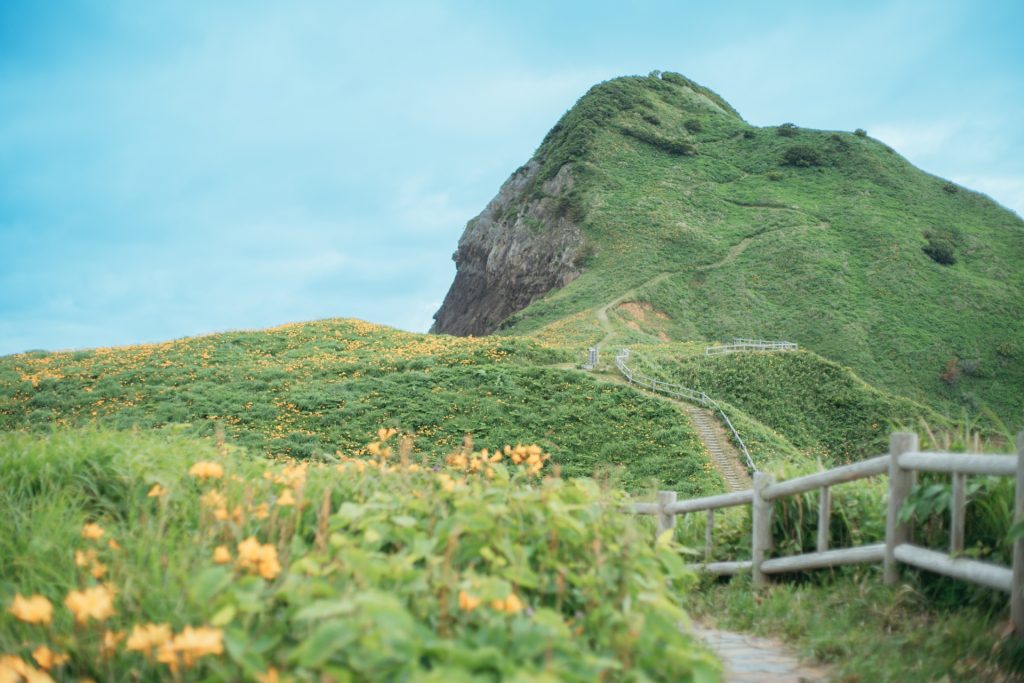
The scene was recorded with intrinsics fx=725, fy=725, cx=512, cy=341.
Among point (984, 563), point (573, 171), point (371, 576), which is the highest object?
point (573, 171)

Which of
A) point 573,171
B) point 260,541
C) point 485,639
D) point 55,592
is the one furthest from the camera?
point 573,171

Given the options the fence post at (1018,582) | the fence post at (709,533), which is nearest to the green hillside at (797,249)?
the fence post at (709,533)

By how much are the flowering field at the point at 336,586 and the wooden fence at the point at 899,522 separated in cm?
123

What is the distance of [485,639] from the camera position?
272 centimetres

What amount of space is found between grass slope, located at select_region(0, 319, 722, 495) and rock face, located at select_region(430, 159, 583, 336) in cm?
3227

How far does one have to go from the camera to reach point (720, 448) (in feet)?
83.9

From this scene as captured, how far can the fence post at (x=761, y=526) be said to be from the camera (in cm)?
672

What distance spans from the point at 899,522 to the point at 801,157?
76.4 metres

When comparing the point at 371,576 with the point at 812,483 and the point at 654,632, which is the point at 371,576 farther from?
the point at 812,483

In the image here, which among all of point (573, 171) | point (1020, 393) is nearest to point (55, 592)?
point (1020, 393)

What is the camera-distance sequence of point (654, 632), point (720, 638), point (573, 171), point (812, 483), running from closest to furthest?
1. point (654, 632)
2. point (720, 638)
3. point (812, 483)
4. point (573, 171)

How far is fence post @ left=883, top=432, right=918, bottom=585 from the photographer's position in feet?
17.6

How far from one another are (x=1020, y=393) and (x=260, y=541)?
54.1m

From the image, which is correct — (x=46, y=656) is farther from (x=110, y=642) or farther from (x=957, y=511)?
A: (x=957, y=511)
